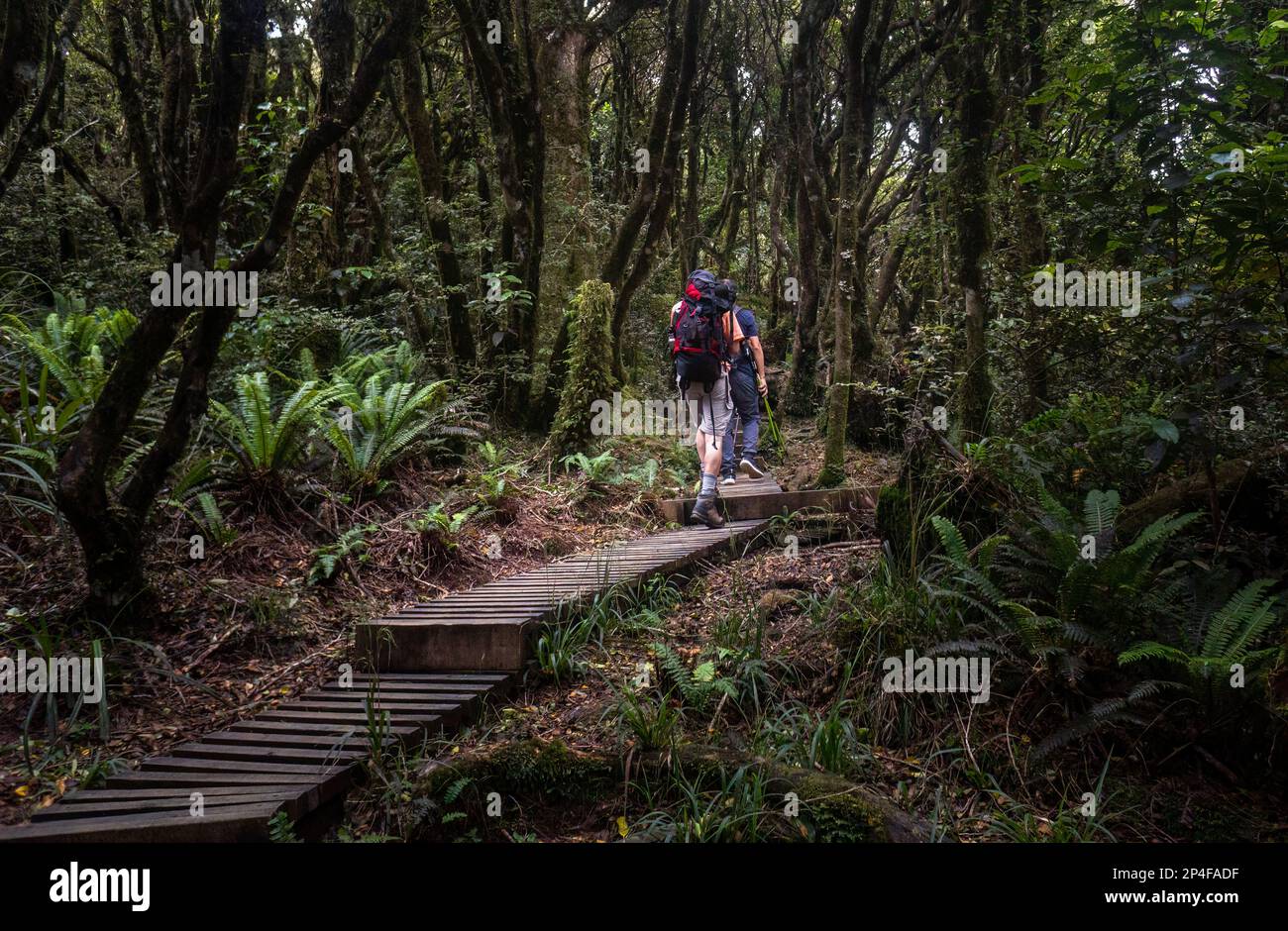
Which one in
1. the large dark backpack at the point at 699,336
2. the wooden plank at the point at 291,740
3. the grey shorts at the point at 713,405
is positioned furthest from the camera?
the grey shorts at the point at 713,405

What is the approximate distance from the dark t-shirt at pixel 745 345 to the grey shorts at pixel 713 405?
1061 mm

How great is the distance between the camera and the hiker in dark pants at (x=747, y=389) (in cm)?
884

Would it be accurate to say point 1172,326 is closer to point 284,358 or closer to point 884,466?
point 884,466

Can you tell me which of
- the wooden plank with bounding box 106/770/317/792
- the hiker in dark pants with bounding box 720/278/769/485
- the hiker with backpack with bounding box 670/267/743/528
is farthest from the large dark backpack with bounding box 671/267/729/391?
the wooden plank with bounding box 106/770/317/792

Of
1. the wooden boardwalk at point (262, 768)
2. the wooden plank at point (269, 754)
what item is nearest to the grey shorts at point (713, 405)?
the wooden boardwalk at point (262, 768)

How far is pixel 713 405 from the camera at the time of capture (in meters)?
7.79

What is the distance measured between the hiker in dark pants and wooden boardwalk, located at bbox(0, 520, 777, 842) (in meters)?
3.59

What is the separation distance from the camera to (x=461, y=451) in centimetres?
835

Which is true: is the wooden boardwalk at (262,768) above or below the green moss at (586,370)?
below

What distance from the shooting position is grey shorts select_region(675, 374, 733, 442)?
25.4 feet

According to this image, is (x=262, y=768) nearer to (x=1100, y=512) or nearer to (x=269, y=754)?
(x=269, y=754)

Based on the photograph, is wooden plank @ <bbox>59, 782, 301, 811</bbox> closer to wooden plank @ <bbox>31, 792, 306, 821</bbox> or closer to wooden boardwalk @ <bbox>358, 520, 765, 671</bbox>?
wooden plank @ <bbox>31, 792, 306, 821</bbox>

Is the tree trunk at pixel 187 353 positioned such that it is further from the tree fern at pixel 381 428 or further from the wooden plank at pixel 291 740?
the tree fern at pixel 381 428

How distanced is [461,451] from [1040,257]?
626 centimetres
